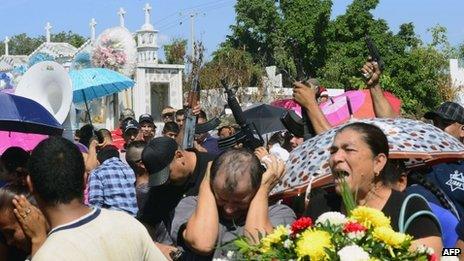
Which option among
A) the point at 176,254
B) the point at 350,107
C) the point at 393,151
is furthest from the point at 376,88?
the point at 176,254

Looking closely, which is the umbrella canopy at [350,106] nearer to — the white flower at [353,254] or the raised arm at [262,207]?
the raised arm at [262,207]

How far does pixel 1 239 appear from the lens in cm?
525

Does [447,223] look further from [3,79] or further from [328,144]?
[3,79]

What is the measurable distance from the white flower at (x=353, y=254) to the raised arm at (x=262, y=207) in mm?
1244

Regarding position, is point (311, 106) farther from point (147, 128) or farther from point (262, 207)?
point (147, 128)

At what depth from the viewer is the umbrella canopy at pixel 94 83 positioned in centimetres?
1592

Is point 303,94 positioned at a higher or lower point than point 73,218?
higher

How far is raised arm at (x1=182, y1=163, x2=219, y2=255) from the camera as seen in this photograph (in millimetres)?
5102

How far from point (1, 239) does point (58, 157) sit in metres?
1.38

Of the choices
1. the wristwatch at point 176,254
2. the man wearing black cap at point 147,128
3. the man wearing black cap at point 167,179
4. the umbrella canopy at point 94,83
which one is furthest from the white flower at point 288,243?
the umbrella canopy at point 94,83

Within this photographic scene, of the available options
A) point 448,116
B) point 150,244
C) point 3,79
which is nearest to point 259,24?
point 3,79

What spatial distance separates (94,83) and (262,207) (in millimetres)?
11253

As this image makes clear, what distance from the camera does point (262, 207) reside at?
5.06 meters

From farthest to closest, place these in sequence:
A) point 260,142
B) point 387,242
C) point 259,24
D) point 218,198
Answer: point 259,24 < point 260,142 < point 218,198 < point 387,242
